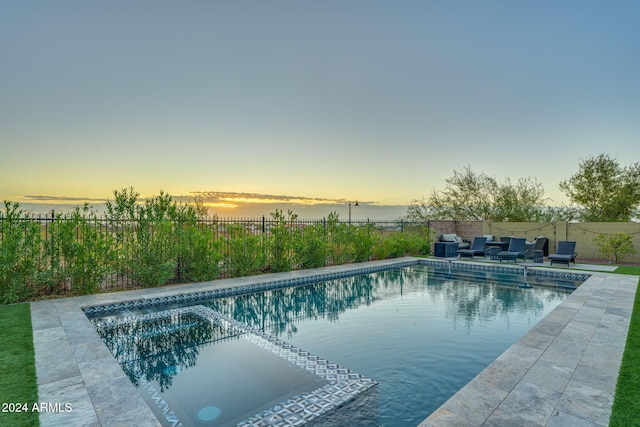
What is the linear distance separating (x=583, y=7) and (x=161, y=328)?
14297 mm

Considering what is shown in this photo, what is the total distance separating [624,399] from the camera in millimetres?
2883

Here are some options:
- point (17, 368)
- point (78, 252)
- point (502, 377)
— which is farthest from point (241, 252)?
point (502, 377)

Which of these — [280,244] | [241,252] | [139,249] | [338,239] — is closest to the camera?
[139,249]

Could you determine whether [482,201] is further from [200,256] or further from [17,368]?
[17,368]

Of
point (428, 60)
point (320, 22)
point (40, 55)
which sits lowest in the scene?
point (40, 55)

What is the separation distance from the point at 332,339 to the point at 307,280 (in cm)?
416

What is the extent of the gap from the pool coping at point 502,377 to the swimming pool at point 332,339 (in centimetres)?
40

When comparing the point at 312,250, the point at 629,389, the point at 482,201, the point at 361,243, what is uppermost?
the point at 482,201

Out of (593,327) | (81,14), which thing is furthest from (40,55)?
(593,327)

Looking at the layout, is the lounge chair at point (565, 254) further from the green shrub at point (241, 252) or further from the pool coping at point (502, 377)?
the green shrub at point (241, 252)

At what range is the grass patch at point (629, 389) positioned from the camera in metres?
2.57

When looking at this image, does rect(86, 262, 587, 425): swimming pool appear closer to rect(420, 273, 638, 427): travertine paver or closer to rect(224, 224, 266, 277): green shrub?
rect(420, 273, 638, 427): travertine paver

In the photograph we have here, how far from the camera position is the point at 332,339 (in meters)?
5.22

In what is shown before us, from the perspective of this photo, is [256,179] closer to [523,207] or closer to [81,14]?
[81,14]
